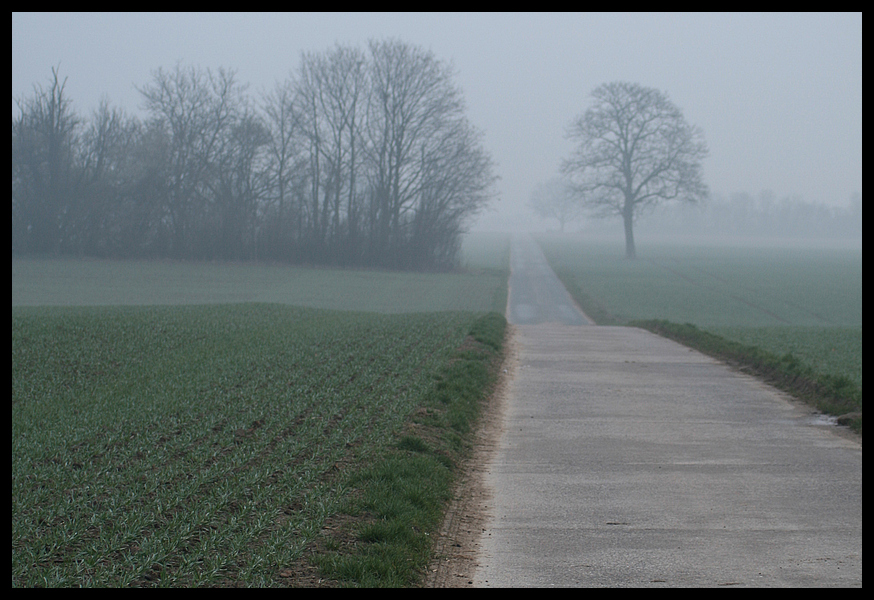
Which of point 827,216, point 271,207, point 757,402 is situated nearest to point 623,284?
point 271,207

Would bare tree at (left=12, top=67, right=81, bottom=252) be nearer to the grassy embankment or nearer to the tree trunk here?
the grassy embankment

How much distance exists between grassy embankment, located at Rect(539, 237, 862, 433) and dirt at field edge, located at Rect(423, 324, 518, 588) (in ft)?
13.1

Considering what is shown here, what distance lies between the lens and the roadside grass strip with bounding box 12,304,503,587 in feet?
13.7

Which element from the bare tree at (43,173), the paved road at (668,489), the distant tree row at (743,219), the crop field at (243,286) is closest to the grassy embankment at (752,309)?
the paved road at (668,489)

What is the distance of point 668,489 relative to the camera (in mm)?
5848

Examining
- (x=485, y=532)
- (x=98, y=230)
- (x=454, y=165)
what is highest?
(x=454, y=165)

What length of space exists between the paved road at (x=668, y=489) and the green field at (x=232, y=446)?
67cm

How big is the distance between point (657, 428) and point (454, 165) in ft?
151

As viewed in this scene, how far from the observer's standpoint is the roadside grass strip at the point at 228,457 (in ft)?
13.7

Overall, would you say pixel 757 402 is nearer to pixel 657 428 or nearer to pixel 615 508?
pixel 657 428

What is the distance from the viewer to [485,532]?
194 inches

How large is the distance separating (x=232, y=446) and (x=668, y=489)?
3838 millimetres

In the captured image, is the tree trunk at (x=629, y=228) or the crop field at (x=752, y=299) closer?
the crop field at (x=752, y=299)

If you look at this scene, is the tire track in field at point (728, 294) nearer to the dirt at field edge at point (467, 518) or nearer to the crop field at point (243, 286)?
the crop field at point (243, 286)
